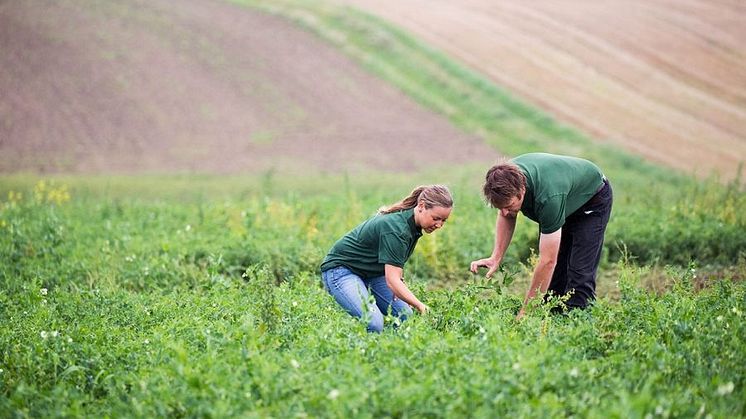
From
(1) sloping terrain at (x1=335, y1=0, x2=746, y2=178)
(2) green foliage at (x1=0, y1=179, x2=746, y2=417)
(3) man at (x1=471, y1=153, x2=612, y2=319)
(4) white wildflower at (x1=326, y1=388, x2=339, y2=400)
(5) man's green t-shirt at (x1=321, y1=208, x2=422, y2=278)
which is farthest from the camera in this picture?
(1) sloping terrain at (x1=335, y1=0, x2=746, y2=178)

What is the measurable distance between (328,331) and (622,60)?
24896mm

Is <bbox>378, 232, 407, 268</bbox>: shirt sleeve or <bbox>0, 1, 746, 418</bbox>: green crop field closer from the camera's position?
<bbox>0, 1, 746, 418</bbox>: green crop field

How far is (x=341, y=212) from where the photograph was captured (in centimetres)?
1162

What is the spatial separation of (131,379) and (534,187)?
314 cm

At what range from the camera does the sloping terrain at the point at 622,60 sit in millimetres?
22625

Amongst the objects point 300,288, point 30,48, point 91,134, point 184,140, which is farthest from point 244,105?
point 300,288

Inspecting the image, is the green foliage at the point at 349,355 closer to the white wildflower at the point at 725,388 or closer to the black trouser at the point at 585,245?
the white wildflower at the point at 725,388

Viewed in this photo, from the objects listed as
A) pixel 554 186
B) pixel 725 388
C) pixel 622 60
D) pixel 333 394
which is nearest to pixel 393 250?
pixel 554 186

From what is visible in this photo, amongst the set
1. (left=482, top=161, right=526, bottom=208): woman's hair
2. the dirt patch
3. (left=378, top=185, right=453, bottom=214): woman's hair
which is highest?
(left=482, top=161, right=526, bottom=208): woman's hair

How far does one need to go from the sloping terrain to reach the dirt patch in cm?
410

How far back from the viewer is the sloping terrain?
22625mm

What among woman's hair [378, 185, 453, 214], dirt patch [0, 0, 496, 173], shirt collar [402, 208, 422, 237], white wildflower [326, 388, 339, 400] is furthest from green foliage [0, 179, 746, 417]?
dirt patch [0, 0, 496, 173]

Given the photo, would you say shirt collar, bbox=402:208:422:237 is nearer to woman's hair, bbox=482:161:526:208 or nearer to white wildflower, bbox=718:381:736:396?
woman's hair, bbox=482:161:526:208

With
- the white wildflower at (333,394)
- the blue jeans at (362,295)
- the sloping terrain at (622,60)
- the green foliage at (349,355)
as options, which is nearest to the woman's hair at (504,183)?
the green foliage at (349,355)
